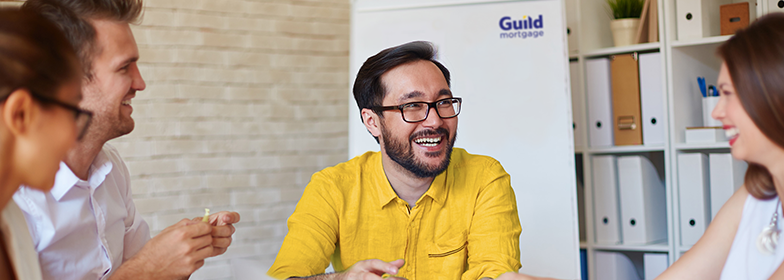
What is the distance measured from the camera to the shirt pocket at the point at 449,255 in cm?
Result: 163

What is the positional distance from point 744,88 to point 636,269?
1.85 metres

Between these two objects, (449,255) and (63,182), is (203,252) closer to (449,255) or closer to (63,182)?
(63,182)

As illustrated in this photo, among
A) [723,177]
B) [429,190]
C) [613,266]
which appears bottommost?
[613,266]

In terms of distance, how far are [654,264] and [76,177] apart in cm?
222

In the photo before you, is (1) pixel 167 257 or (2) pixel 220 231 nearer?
(1) pixel 167 257

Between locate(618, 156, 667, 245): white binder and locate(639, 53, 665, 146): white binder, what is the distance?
0.35 feet

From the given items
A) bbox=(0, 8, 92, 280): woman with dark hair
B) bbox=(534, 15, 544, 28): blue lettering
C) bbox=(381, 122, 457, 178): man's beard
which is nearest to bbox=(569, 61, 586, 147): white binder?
bbox=(534, 15, 544, 28): blue lettering

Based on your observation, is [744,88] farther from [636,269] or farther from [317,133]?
[317,133]

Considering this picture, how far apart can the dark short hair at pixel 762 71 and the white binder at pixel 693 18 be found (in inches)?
56.7

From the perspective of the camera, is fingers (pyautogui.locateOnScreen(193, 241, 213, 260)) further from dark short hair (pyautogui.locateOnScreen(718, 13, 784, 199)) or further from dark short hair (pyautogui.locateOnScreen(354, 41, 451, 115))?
dark short hair (pyautogui.locateOnScreen(718, 13, 784, 199))

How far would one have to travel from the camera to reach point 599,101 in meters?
2.50

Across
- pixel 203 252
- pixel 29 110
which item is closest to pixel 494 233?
pixel 203 252

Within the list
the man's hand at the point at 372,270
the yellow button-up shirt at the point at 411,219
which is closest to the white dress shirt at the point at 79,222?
the yellow button-up shirt at the point at 411,219

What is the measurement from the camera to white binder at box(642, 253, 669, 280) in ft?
7.96
